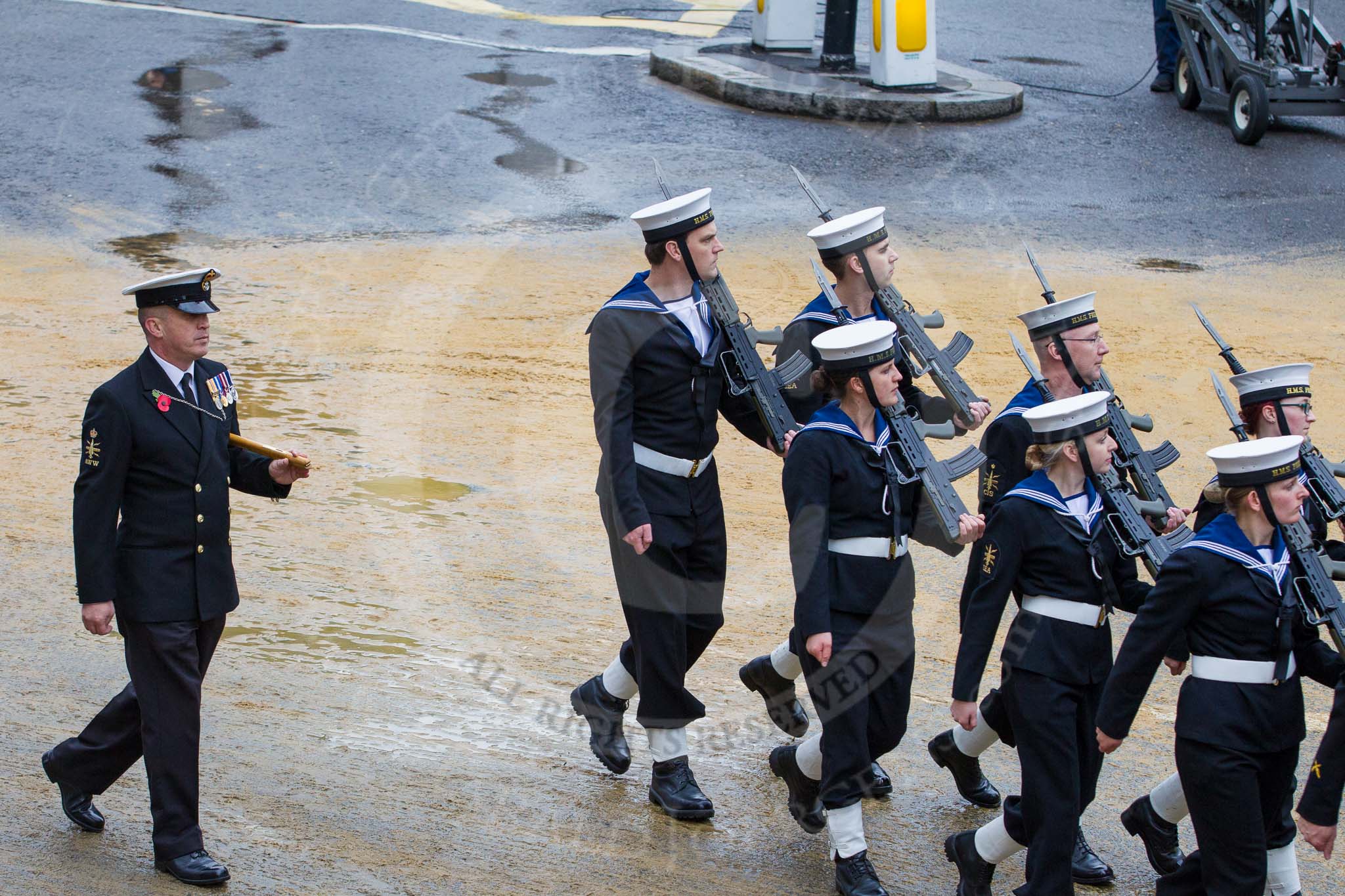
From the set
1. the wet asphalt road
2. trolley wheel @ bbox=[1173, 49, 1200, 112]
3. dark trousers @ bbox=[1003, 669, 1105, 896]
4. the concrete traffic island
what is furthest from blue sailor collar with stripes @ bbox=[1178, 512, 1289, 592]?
trolley wheel @ bbox=[1173, 49, 1200, 112]

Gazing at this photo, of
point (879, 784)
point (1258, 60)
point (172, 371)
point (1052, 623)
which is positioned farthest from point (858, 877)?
point (1258, 60)

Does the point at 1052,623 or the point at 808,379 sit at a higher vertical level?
the point at 808,379

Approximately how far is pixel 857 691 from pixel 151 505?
2.22 metres

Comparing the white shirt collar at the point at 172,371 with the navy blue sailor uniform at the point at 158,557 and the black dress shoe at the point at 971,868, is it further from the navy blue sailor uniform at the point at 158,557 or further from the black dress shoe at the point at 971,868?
the black dress shoe at the point at 971,868

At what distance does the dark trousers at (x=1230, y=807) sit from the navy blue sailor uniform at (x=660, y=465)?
5.47 feet

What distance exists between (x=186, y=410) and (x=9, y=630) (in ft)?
6.50

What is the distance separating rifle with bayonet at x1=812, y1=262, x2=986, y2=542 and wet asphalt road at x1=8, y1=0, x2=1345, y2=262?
749cm

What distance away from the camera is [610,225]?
12344 mm

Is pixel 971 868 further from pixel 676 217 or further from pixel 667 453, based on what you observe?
pixel 676 217

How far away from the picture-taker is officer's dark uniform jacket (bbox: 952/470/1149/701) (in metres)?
4.52

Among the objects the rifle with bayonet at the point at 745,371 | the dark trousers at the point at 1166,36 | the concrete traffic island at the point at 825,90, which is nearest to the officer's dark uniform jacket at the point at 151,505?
the rifle with bayonet at the point at 745,371

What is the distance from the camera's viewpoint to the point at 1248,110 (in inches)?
566

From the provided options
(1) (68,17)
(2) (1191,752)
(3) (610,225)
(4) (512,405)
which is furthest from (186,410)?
(1) (68,17)

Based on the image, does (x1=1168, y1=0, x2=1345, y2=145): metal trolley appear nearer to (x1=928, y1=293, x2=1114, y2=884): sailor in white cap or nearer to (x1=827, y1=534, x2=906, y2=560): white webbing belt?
(x1=928, y1=293, x2=1114, y2=884): sailor in white cap
